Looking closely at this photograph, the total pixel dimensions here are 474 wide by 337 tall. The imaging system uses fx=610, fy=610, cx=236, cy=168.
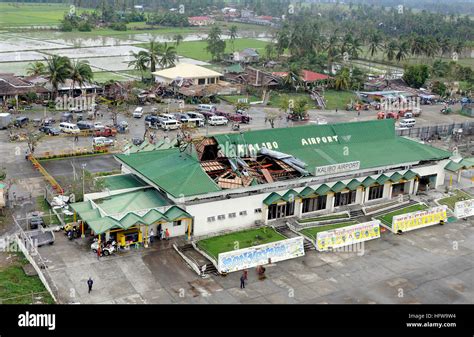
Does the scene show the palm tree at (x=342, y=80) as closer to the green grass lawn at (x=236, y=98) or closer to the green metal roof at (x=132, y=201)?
the green grass lawn at (x=236, y=98)

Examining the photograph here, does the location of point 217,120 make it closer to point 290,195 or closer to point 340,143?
point 340,143

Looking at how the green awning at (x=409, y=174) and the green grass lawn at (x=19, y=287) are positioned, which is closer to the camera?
the green grass lawn at (x=19, y=287)

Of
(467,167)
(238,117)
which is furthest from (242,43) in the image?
(467,167)

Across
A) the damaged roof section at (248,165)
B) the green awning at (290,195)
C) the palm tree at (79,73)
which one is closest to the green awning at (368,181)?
the damaged roof section at (248,165)

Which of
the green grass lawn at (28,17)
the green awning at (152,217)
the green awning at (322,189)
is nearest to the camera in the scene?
the green awning at (152,217)

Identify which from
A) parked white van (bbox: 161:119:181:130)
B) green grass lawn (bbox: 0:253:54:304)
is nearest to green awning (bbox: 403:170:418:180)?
green grass lawn (bbox: 0:253:54:304)

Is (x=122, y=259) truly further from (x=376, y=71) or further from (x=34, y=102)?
(x=376, y=71)

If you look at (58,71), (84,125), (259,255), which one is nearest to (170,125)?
(84,125)
